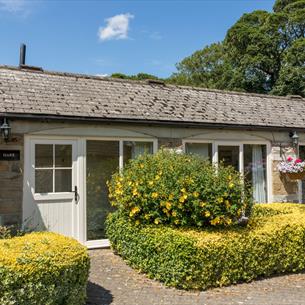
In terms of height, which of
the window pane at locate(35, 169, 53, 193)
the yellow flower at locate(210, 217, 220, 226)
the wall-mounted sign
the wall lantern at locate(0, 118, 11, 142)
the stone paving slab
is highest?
the wall lantern at locate(0, 118, 11, 142)

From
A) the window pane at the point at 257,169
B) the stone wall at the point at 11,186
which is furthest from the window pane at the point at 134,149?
the window pane at the point at 257,169

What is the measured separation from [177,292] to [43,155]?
4060 mm

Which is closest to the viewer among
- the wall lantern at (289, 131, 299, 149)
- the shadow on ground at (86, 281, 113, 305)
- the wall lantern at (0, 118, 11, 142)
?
the shadow on ground at (86, 281, 113, 305)

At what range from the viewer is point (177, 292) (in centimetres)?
552

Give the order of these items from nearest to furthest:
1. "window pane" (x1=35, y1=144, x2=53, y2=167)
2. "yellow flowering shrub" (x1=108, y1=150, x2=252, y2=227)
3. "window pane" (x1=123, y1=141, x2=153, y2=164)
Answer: "yellow flowering shrub" (x1=108, y1=150, x2=252, y2=227), "window pane" (x1=35, y1=144, x2=53, y2=167), "window pane" (x1=123, y1=141, x2=153, y2=164)

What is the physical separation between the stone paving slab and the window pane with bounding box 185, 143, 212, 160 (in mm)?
4037

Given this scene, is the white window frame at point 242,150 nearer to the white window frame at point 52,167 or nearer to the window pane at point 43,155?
the white window frame at point 52,167

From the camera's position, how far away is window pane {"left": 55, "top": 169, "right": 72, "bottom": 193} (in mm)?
7762

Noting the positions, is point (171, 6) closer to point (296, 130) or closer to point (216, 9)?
point (216, 9)

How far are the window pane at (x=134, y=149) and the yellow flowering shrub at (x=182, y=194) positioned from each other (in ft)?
5.87

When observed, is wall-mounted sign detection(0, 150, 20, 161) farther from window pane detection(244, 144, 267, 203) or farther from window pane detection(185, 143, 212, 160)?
window pane detection(244, 144, 267, 203)

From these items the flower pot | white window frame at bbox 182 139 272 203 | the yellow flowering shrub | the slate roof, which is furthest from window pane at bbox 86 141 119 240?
the flower pot

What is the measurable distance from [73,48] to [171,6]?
4.46 m

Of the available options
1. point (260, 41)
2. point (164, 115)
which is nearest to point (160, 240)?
point (164, 115)
